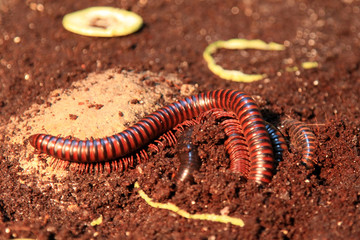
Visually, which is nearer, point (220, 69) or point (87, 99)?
point (87, 99)

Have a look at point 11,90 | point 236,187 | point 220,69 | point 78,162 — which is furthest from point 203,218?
point 11,90

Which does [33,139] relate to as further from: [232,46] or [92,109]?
[232,46]

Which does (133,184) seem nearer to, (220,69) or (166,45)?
(220,69)

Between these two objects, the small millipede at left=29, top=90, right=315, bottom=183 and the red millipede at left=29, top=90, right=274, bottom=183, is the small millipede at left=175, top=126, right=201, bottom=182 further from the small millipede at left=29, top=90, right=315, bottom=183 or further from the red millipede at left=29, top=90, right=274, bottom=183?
the red millipede at left=29, top=90, right=274, bottom=183

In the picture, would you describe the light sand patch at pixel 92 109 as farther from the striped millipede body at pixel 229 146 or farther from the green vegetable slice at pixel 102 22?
the green vegetable slice at pixel 102 22

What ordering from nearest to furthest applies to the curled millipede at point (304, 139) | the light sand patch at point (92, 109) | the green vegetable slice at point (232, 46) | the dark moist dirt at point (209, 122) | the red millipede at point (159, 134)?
the dark moist dirt at point (209, 122)
the red millipede at point (159, 134)
the curled millipede at point (304, 139)
the light sand patch at point (92, 109)
the green vegetable slice at point (232, 46)

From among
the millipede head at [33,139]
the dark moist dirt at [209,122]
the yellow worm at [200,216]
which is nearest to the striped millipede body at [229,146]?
the dark moist dirt at [209,122]
